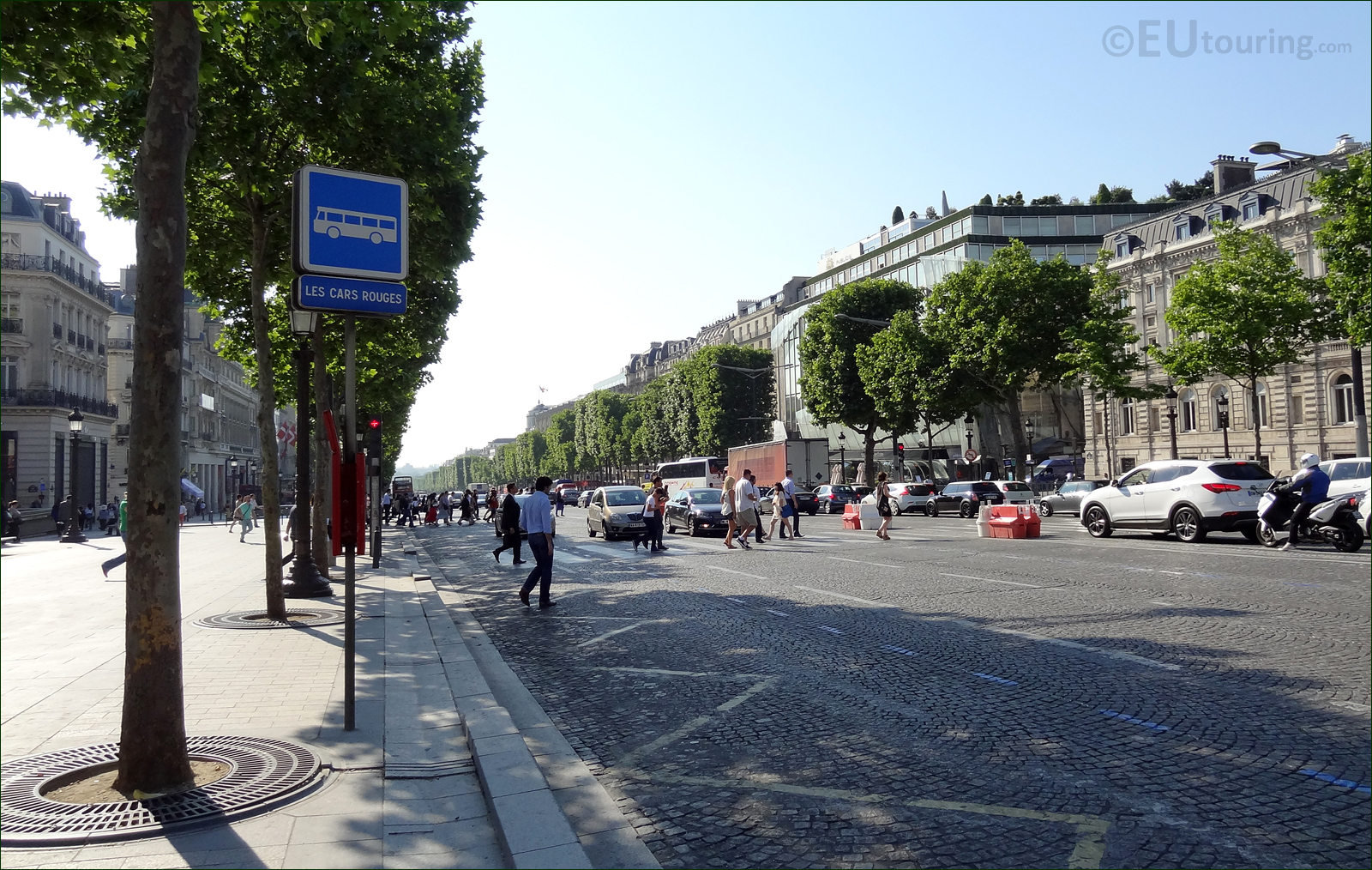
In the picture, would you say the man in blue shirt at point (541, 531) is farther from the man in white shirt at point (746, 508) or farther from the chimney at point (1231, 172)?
the chimney at point (1231, 172)

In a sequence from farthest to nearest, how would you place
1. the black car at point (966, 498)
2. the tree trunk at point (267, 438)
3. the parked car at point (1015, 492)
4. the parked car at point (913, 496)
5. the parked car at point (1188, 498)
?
the parked car at point (913, 496) → the black car at point (966, 498) → the parked car at point (1015, 492) → the parked car at point (1188, 498) → the tree trunk at point (267, 438)

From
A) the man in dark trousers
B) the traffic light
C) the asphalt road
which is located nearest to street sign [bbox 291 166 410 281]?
the asphalt road

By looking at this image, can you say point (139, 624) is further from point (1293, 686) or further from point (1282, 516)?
point (1282, 516)

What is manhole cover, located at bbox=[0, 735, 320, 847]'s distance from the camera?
417 centimetres

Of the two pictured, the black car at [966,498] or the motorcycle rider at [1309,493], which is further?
the black car at [966,498]

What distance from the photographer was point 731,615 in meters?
10.8

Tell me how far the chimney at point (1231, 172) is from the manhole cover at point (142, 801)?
194 ft

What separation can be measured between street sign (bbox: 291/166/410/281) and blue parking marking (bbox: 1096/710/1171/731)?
5.30 metres

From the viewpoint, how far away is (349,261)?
233 inches

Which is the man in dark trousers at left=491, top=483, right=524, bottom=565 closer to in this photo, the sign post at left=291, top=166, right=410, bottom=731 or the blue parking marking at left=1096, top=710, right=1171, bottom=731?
the sign post at left=291, top=166, right=410, bottom=731

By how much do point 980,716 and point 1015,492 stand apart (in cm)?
3421

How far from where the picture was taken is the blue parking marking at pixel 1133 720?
5.52m

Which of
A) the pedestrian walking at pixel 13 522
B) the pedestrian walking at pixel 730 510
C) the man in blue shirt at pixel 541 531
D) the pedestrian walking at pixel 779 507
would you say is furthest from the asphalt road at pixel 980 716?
the pedestrian walking at pixel 13 522

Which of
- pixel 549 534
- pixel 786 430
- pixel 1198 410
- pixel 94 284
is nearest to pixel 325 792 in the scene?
pixel 549 534
